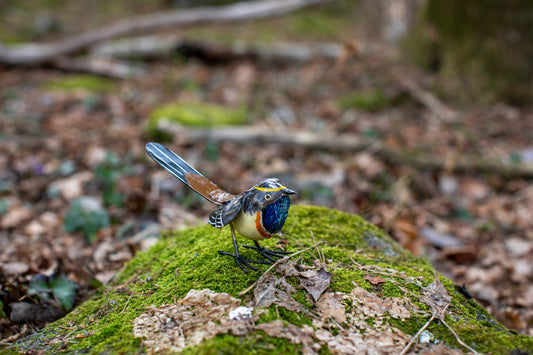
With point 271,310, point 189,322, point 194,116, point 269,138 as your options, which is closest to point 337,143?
point 269,138

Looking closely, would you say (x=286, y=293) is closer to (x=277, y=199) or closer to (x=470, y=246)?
(x=277, y=199)

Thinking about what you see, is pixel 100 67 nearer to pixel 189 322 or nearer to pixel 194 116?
pixel 194 116

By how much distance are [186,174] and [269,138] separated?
13.2ft

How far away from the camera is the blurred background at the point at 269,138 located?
3795mm

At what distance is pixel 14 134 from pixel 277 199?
5488 millimetres

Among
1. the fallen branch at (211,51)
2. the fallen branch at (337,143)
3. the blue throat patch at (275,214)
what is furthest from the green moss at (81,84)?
the blue throat patch at (275,214)

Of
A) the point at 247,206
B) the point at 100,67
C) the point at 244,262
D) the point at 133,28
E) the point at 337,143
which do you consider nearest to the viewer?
the point at 247,206

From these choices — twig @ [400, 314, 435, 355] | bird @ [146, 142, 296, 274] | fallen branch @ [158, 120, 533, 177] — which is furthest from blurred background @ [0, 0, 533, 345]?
twig @ [400, 314, 435, 355]

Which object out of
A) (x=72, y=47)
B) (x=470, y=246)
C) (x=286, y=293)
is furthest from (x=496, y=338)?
(x=72, y=47)

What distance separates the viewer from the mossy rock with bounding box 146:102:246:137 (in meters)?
6.15

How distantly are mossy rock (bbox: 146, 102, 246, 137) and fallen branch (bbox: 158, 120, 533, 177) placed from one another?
0.51 feet

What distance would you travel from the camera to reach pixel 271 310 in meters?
1.84

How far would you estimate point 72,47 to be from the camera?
9.52 meters

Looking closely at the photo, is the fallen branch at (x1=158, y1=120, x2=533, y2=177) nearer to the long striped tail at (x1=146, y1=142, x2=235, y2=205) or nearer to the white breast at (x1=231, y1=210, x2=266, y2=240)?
the long striped tail at (x1=146, y1=142, x2=235, y2=205)
